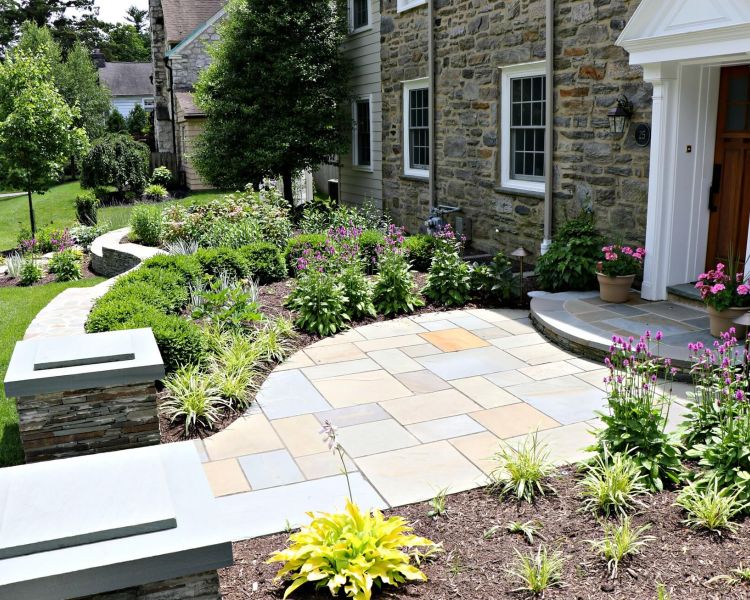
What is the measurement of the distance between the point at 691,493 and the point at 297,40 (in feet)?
41.6

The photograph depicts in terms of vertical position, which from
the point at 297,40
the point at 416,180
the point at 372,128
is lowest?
the point at 416,180

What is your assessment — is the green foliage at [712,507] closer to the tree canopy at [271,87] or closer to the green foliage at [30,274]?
the green foliage at [30,274]

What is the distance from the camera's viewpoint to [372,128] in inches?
553

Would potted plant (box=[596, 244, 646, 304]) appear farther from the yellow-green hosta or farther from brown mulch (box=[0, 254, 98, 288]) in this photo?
brown mulch (box=[0, 254, 98, 288])

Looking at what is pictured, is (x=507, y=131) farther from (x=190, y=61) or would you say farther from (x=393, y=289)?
(x=190, y=61)

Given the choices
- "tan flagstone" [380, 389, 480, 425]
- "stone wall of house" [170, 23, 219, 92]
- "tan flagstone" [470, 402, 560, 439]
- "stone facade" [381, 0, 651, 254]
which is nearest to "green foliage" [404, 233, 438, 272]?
"stone facade" [381, 0, 651, 254]

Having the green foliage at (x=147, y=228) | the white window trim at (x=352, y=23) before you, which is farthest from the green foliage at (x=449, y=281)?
the white window trim at (x=352, y=23)

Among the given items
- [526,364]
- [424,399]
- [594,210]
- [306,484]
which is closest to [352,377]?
[424,399]

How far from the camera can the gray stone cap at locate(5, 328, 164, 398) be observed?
4.18m

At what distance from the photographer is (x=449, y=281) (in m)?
8.53

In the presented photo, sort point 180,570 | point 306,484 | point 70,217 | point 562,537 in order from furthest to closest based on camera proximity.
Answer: point 70,217, point 306,484, point 562,537, point 180,570

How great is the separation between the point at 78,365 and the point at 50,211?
2081cm

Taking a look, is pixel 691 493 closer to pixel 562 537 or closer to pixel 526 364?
pixel 562 537

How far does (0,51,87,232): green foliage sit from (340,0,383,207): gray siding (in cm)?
590
